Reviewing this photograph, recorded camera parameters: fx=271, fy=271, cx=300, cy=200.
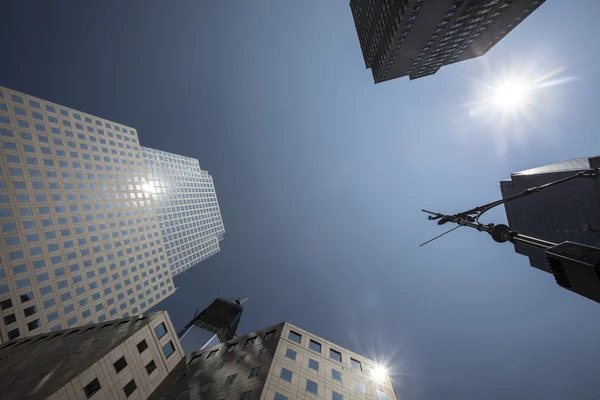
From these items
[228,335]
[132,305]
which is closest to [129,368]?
[132,305]

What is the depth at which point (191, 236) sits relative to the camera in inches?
4119

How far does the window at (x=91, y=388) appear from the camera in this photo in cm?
2548

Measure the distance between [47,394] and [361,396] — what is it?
1201 inches

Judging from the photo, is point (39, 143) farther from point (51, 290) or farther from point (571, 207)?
point (571, 207)

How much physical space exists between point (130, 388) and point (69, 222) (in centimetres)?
4026

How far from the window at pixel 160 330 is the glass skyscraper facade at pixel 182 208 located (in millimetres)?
53635

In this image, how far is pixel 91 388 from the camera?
2605cm

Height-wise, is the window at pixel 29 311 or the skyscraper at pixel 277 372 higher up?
the window at pixel 29 311

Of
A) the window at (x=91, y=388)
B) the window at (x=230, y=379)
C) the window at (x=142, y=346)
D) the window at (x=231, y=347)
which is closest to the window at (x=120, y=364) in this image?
the window at (x=91, y=388)

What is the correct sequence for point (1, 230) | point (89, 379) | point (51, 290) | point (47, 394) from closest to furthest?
point (47, 394) → point (89, 379) → point (1, 230) → point (51, 290)

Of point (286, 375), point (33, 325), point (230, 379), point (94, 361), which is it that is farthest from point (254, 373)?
point (33, 325)

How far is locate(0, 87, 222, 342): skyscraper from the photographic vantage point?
44812 millimetres

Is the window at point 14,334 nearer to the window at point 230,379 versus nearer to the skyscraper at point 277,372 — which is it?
the skyscraper at point 277,372

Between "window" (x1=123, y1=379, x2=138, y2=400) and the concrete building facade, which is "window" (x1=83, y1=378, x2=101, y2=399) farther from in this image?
"window" (x1=123, y1=379, x2=138, y2=400)
